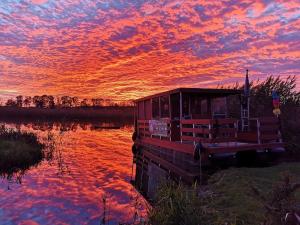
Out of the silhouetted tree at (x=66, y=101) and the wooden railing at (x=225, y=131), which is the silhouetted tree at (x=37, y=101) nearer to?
the silhouetted tree at (x=66, y=101)

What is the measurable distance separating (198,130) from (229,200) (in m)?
5.53

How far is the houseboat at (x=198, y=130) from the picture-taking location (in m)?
14.0

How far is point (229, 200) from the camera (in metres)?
9.25

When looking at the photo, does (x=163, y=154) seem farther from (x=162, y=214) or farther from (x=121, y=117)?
(x=121, y=117)

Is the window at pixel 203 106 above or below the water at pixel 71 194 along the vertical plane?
above

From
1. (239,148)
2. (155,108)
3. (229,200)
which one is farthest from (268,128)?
(155,108)

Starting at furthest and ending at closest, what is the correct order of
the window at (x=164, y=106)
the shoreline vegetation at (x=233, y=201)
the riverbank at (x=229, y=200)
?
the window at (x=164, y=106), the riverbank at (x=229, y=200), the shoreline vegetation at (x=233, y=201)

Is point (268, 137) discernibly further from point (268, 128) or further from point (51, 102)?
point (51, 102)

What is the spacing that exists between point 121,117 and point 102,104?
9.61 meters

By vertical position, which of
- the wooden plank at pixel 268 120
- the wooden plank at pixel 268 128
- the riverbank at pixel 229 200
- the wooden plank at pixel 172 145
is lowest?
the riverbank at pixel 229 200

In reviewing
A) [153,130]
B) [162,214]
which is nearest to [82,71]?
[153,130]

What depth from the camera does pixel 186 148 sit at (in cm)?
1494

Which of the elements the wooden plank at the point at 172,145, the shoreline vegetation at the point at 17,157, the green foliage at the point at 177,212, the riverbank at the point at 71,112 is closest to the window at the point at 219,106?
the wooden plank at the point at 172,145

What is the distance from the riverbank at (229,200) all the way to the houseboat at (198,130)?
1.28 m
